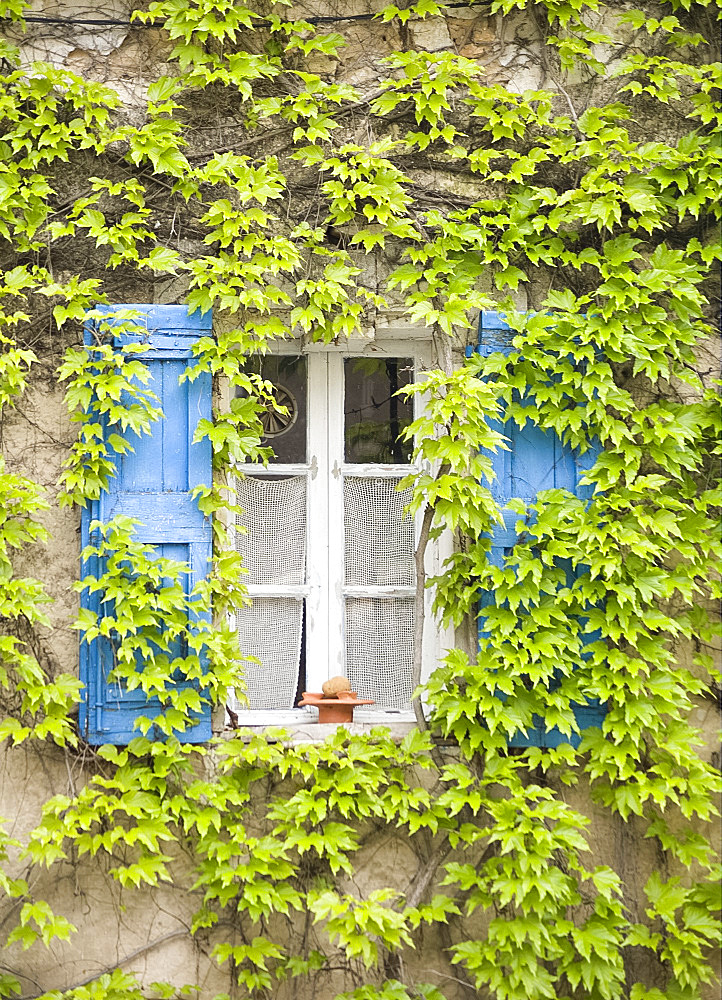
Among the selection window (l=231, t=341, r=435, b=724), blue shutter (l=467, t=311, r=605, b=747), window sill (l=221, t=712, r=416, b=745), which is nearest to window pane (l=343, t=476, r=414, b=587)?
window (l=231, t=341, r=435, b=724)

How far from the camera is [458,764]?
3.34 meters

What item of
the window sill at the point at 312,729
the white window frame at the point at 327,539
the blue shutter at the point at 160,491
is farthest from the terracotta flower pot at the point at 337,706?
the blue shutter at the point at 160,491

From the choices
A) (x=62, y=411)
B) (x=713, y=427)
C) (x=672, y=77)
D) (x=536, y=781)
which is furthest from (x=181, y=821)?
(x=672, y=77)

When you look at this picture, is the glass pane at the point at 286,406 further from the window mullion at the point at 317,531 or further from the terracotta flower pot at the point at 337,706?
the terracotta flower pot at the point at 337,706

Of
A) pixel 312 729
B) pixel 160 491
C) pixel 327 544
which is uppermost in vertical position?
pixel 160 491

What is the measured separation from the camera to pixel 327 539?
11.8 ft

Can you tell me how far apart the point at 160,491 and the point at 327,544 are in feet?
2.18

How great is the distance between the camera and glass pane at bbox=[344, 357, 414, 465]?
3678mm

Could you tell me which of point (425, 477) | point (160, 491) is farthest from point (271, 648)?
point (425, 477)

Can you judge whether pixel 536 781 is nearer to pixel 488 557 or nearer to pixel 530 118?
pixel 488 557

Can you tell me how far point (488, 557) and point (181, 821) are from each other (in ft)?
4.64

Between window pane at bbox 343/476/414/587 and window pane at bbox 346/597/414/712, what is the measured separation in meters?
0.09

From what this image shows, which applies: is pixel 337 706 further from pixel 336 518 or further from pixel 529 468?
pixel 529 468

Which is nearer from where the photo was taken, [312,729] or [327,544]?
[312,729]
